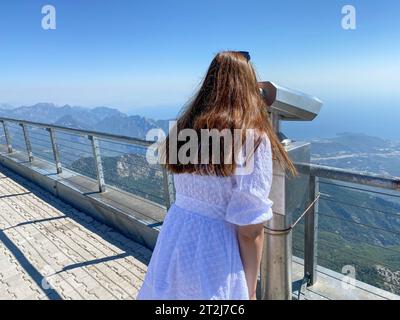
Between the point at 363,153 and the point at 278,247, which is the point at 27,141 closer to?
the point at 278,247

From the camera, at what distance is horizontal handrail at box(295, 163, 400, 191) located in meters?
1.61

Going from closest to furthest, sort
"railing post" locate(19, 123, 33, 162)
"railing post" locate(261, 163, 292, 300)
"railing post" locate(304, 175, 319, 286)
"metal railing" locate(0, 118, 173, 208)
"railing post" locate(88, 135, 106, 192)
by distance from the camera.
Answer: "railing post" locate(261, 163, 292, 300) < "railing post" locate(304, 175, 319, 286) < "metal railing" locate(0, 118, 173, 208) < "railing post" locate(88, 135, 106, 192) < "railing post" locate(19, 123, 33, 162)

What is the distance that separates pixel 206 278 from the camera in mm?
1184

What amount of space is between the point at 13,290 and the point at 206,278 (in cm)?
259

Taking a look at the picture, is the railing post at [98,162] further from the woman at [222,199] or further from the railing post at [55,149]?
the woman at [222,199]

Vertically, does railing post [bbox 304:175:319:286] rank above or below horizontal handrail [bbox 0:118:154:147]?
below

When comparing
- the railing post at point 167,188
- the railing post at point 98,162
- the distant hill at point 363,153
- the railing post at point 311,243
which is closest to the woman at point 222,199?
the railing post at point 311,243

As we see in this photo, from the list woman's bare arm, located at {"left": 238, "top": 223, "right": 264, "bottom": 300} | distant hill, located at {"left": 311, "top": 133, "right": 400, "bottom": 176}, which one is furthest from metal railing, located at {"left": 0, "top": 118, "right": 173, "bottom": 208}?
distant hill, located at {"left": 311, "top": 133, "right": 400, "bottom": 176}

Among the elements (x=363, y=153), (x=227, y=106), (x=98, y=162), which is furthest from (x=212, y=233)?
(x=363, y=153)

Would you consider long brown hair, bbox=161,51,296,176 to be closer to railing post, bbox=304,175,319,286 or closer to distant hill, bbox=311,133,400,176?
railing post, bbox=304,175,319,286

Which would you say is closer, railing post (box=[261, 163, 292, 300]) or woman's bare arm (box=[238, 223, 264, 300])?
woman's bare arm (box=[238, 223, 264, 300])

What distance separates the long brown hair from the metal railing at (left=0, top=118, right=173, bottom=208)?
1.67m

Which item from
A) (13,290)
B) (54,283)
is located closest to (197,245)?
(54,283)

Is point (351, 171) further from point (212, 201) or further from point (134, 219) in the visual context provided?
point (134, 219)
